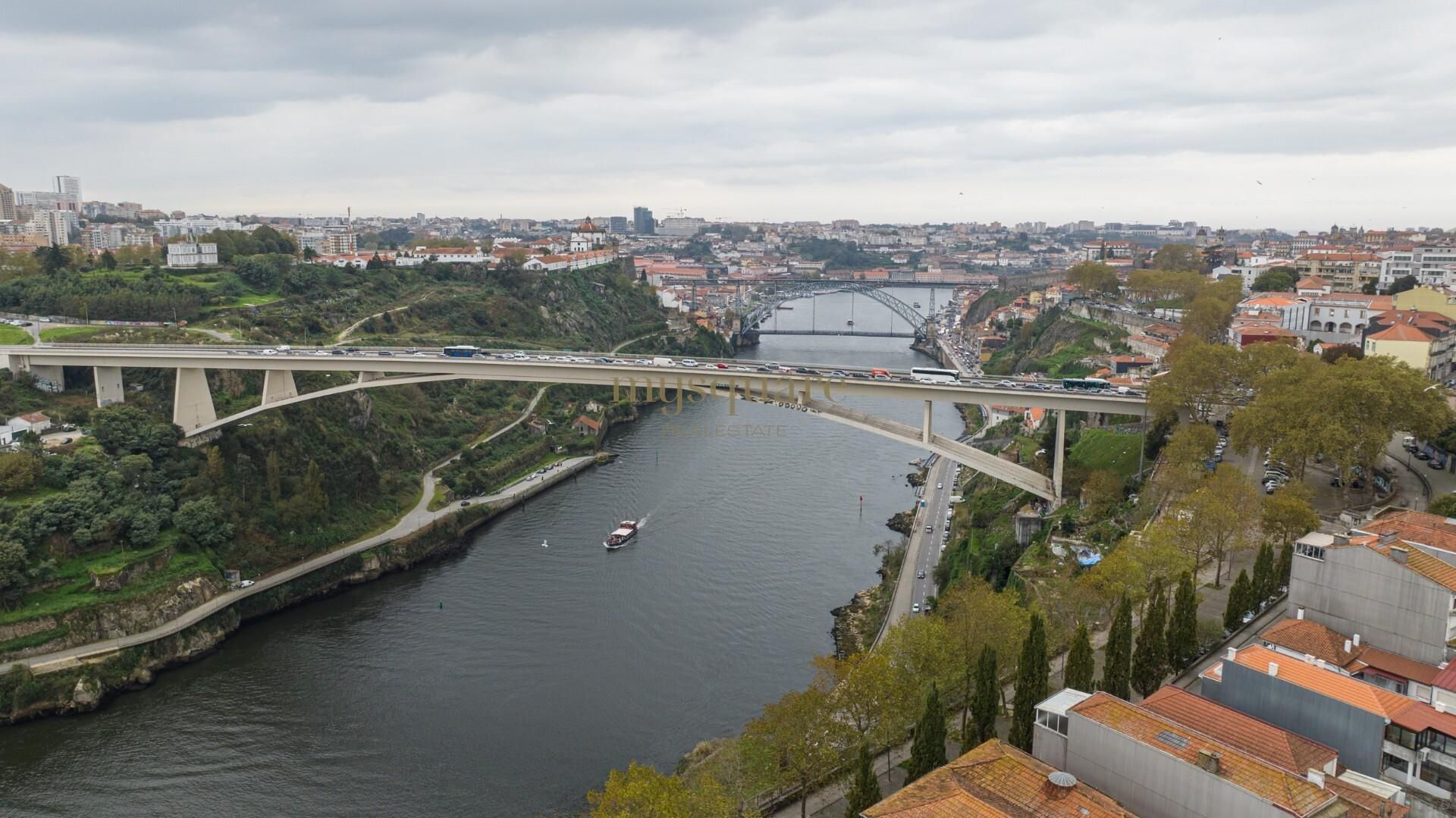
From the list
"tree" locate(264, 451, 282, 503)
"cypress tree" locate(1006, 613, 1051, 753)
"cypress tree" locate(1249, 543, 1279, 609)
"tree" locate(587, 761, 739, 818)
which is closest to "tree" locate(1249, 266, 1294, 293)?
"cypress tree" locate(1249, 543, 1279, 609)

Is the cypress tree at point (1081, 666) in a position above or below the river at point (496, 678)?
above

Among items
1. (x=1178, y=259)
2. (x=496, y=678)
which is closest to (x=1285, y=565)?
(x=496, y=678)

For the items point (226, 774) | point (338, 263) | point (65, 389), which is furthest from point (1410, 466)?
point (338, 263)

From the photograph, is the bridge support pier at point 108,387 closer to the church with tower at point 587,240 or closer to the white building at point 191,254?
the white building at point 191,254

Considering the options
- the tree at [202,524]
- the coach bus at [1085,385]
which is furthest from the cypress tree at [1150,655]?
the tree at [202,524]

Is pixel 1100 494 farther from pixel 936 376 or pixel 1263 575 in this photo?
pixel 1263 575

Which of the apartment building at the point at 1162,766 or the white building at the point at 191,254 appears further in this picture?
the white building at the point at 191,254
